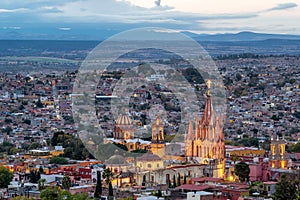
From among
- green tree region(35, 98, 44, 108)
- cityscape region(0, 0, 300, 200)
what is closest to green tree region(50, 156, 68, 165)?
cityscape region(0, 0, 300, 200)

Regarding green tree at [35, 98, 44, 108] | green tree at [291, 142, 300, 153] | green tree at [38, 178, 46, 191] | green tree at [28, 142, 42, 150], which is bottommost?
green tree at [35, 98, 44, 108]

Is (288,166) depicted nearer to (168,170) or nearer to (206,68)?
(168,170)

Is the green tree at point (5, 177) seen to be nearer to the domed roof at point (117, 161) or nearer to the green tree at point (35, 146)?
the domed roof at point (117, 161)

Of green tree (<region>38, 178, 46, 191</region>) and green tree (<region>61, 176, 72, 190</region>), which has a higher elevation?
green tree (<region>61, 176, 72, 190</region>)

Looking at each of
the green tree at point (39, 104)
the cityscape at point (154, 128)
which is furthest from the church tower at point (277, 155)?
the green tree at point (39, 104)

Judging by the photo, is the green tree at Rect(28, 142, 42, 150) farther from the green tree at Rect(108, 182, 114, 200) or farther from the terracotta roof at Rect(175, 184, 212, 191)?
the green tree at Rect(108, 182, 114, 200)

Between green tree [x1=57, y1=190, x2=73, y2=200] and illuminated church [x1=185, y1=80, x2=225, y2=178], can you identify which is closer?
green tree [x1=57, y1=190, x2=73, y2=200]

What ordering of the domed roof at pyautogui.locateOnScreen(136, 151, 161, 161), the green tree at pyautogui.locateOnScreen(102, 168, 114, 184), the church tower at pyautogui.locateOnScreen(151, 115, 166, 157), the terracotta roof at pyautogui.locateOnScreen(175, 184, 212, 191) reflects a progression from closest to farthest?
the terracotta roof at pyautogui.locateOnScreen(175, 184, 212, 191) → the green tree at pyautogui.locateOnScreen(102, 168, 114, 184) → the domed roof at pyautogui.locateOnScreen(136, 151, 161, 161) → the church tower at pyautogui.locateOnScreen(151, 115, 166, 157)
